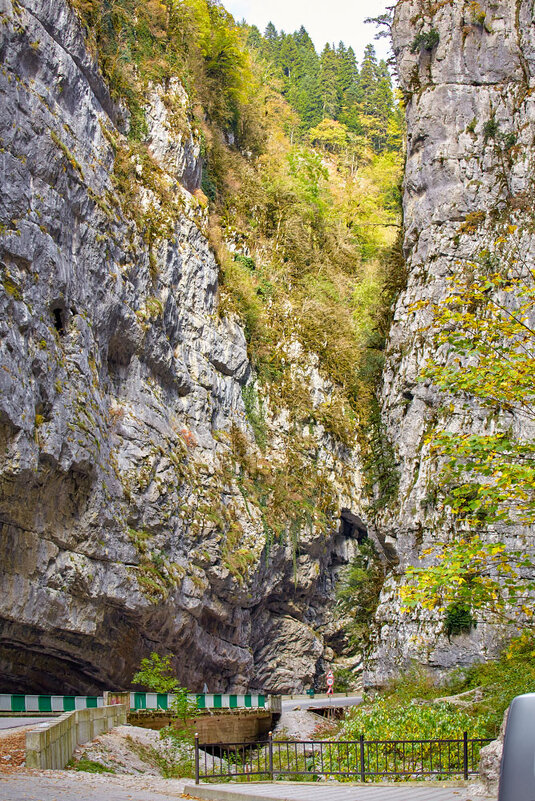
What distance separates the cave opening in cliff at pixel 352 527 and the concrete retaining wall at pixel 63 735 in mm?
19483

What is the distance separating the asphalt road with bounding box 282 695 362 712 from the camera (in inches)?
1013

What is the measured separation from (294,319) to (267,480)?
30.2ft

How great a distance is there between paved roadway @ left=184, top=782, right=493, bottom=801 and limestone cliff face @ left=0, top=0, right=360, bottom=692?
308 inches

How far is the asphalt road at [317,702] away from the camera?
2573cm

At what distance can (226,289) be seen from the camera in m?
31.2

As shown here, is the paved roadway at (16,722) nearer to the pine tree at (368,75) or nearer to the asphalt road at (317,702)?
the asphalt road at (317,702)

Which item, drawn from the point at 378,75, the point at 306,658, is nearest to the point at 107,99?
the point at 306,658

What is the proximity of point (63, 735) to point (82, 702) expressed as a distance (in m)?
6.41

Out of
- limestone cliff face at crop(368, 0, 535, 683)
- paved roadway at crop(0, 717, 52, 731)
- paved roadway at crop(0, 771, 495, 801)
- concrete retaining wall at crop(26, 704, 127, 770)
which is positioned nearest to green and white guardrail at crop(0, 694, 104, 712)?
paved roadway at crop(0, 717, 52, 731)

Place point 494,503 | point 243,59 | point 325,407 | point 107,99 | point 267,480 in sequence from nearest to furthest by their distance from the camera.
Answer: point 494,503 → point 107,99 → point 267,480 → point 325,407 → point 243,59

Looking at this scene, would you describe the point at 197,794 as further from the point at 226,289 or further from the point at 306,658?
the point at 226,289

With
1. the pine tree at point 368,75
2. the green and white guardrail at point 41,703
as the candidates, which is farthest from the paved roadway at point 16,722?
the pine tree at point 368,75

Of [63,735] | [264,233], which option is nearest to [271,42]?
[264,233]

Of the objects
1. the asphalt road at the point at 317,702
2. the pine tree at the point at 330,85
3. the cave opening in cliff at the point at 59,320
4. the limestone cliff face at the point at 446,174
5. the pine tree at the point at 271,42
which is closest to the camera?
the cave opening in cliff at the point at 59,320
